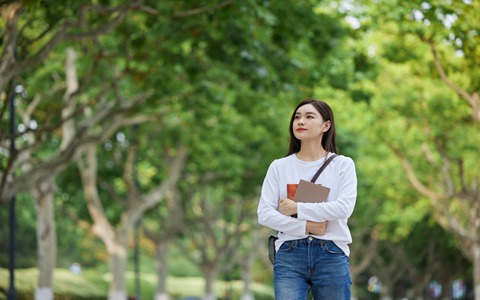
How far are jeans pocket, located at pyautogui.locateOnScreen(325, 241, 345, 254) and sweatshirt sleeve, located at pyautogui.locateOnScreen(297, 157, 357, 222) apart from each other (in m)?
0.13

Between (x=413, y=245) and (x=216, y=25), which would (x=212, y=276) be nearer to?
(x=413, y=245)

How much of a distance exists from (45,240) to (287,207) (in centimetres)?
1971

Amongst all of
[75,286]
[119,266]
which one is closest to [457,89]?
[119,266]

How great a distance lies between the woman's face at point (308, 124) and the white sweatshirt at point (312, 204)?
0.13 metres

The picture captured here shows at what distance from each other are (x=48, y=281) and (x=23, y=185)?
6445 mm

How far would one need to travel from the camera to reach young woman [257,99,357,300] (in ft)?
17.5

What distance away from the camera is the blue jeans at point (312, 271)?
5316 millimetres

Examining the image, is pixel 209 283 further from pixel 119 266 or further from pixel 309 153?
pixel 309 153

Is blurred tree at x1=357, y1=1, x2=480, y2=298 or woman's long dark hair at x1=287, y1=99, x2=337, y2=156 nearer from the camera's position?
woman's long dark hair at x1=287, y1=99, x2=337, y2=156

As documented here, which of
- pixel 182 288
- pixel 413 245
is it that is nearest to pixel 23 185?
pixel 413 245

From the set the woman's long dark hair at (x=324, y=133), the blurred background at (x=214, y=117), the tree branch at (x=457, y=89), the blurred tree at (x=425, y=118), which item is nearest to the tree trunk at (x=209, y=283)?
the blurred background at (x=214, y=117)

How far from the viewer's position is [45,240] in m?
24.5

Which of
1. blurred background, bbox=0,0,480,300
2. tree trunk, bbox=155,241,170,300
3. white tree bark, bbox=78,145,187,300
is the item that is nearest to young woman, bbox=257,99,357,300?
blurred background, bbox=0,0,480,300

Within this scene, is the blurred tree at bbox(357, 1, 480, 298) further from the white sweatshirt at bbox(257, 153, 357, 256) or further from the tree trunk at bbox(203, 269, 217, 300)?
the white sweatshirt at bbox(257, 153, 357, 256)
